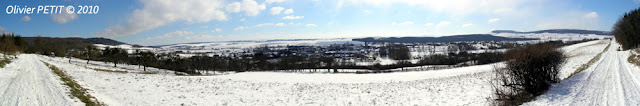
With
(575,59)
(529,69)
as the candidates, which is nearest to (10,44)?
(529,69)

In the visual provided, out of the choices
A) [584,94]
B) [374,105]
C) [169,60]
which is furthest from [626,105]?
[169,60]

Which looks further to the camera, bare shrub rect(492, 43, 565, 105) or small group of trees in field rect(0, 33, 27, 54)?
small group of trees in field rect(0, 33, 27, 54)

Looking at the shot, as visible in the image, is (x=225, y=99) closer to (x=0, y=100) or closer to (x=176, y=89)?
(x=176, y=89)

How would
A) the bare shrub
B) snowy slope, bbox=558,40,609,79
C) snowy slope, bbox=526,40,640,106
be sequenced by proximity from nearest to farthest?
1. snowy slope, bbox=526,40,640,106
2. the bare shrub
3. snowy slope, bbox=558,40,609,79

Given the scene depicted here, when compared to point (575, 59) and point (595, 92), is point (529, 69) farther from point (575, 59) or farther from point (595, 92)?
point (575, 59)

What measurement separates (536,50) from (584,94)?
2324mm

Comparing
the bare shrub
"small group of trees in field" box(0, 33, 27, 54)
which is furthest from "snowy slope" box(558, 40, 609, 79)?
"small group of trees in field" box(0, 33, 27, 54)

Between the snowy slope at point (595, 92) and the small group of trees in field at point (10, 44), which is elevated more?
the small group of trees in field at point (10, 44)

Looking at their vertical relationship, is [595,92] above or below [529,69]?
below

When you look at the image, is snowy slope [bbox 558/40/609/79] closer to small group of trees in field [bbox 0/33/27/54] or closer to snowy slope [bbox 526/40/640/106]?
snowy slope [bbox 526/40/640/106]

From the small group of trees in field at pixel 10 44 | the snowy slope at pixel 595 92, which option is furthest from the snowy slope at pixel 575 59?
the small group of trees in field at pixel 10 44

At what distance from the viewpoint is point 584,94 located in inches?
405

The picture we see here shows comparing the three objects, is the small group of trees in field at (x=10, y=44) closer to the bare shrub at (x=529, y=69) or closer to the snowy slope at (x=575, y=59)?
the bare shrub at (x=529, y=69)

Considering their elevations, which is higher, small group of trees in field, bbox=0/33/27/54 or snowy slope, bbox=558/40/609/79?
small group of trees in field, bbox=0/33/27/54
